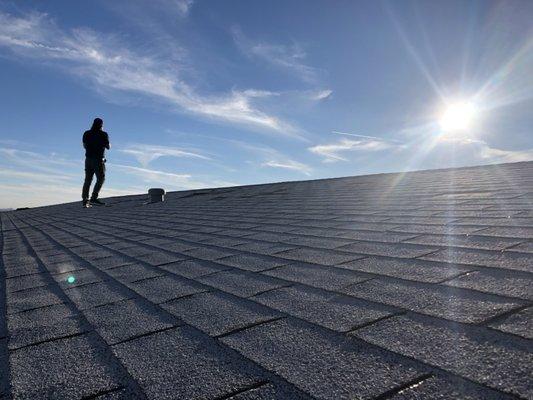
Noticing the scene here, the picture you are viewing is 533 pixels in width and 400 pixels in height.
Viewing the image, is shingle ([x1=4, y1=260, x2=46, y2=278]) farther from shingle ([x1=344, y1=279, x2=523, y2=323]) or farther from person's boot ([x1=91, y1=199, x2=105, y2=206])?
person's boot ([x1=91, y1=199, x2=105, y2=206])

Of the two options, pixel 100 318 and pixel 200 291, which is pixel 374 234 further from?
pixel 100 318

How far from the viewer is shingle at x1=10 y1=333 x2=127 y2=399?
129 centimetres

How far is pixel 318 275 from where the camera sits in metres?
2.29

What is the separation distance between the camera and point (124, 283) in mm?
2619

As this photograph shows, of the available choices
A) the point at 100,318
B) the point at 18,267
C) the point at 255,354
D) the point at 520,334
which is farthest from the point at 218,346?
the point at 18,267

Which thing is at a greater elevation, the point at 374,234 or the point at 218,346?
the point at 374,234

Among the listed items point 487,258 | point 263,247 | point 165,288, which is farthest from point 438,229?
point 165,288

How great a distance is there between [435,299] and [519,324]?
365mm

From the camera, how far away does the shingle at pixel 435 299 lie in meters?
1.50

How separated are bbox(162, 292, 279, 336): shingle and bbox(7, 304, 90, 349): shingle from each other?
41 cm

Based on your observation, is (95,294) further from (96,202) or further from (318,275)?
(96,202)

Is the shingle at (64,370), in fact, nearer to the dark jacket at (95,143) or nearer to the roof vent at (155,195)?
the dark jacket at (95,143)

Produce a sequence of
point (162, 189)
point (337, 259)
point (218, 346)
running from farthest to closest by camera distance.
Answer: point (162, 189) → point (337, 259) → point (218, 346)

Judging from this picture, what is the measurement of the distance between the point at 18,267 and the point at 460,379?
357 centimetres
